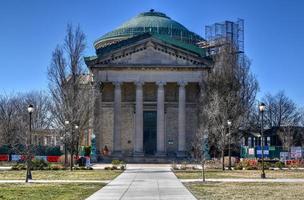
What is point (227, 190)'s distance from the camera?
84.1ft

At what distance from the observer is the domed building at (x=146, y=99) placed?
6900 cm

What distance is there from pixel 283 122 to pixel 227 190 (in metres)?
90.6

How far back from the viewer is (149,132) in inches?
2879

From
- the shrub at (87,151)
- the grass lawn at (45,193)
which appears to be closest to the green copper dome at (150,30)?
the shrub at (87,151)

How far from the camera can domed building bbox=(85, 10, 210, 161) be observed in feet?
226

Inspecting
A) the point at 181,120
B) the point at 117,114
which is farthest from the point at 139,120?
the point at 181,120

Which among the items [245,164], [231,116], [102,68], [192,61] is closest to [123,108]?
[102,68]

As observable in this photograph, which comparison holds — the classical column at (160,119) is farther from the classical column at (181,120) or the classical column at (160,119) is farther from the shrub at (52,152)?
the shrub at (52,152)

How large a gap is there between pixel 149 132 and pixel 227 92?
13169 mm

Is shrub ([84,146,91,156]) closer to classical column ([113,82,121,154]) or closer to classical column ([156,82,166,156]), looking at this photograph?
classical column ([113,82,121,154])

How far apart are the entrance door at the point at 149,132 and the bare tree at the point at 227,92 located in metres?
8.51

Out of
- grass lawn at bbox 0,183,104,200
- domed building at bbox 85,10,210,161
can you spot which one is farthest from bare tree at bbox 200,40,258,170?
grass lawn at bbox 0,183,104,200

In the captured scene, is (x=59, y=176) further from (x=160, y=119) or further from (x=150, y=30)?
(x=150, y=30)

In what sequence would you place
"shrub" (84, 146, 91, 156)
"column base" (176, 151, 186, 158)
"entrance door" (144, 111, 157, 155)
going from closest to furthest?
"column base" (176, 151, 186, 158)
"shrub" (84, 146, 91, 156)
"entrance door" (144, 111, 157, 155)
